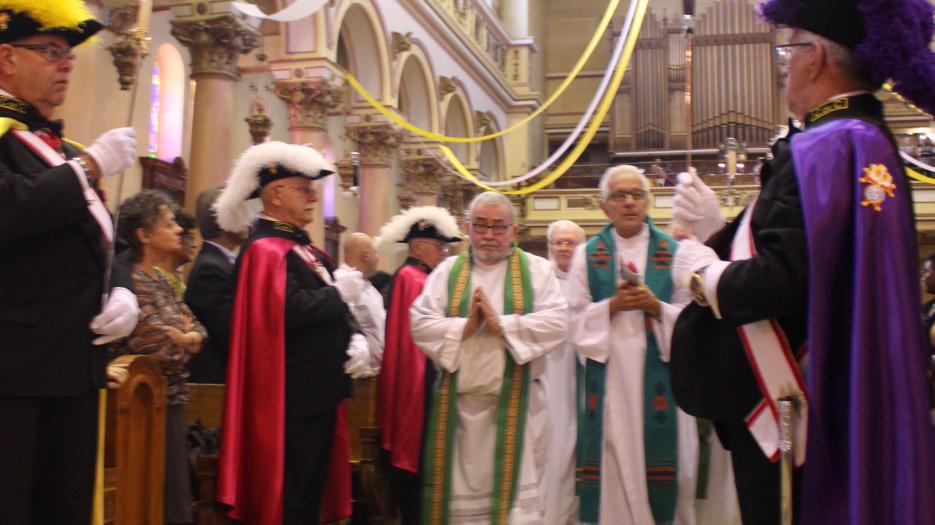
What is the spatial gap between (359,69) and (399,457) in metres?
10.3

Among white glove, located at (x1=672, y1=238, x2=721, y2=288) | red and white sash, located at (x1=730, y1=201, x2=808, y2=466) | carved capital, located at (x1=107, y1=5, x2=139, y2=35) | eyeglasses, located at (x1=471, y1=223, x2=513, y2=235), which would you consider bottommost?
red and white sash, located at (x1=730, y1=201, x2=808, y2=466)

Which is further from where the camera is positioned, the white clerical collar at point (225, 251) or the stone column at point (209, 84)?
the stone column at point (209, 84)

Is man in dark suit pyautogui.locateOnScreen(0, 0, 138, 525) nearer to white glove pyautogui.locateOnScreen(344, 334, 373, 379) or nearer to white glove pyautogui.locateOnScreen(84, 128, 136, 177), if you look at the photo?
white glove pyautogui.locateOnScreen(84, 128, 136, 177)

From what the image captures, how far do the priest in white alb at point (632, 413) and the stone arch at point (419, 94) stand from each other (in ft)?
42.3

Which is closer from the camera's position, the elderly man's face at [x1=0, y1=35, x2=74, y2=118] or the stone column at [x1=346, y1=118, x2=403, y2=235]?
the elderly man's face at [x1=0, y1=35, x2=74, y2=118]

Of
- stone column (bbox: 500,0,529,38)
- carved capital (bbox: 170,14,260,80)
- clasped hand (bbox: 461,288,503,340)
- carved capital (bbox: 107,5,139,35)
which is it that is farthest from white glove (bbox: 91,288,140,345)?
stone column (bbox: 500,0,529,38)

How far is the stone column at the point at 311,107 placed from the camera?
485 inches

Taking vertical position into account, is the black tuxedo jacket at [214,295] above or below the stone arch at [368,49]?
below

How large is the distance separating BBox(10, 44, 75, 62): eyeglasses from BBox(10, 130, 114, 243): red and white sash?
0.75 feet

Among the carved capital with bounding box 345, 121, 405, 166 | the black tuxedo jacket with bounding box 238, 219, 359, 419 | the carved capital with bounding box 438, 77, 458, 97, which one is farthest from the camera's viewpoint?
the carved capital with bounding box 438, 77, 458, 97

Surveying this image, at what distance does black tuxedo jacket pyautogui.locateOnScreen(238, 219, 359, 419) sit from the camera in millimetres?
4133

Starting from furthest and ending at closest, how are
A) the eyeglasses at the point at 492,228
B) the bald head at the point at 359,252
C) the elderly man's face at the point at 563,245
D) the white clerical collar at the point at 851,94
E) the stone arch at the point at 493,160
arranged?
the stone arch at the point at 493,160
the bald head at the point at 359,252
the elderly man's face at the point at 563,245
the eyeglasses at the point at 492,228
the white clerical collar at the point at 851,94

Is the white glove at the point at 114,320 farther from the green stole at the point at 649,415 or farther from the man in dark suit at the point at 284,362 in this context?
the green stole at the point at 649,415

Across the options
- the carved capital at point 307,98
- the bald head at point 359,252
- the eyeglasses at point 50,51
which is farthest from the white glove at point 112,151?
the carved capital at point 307,98
